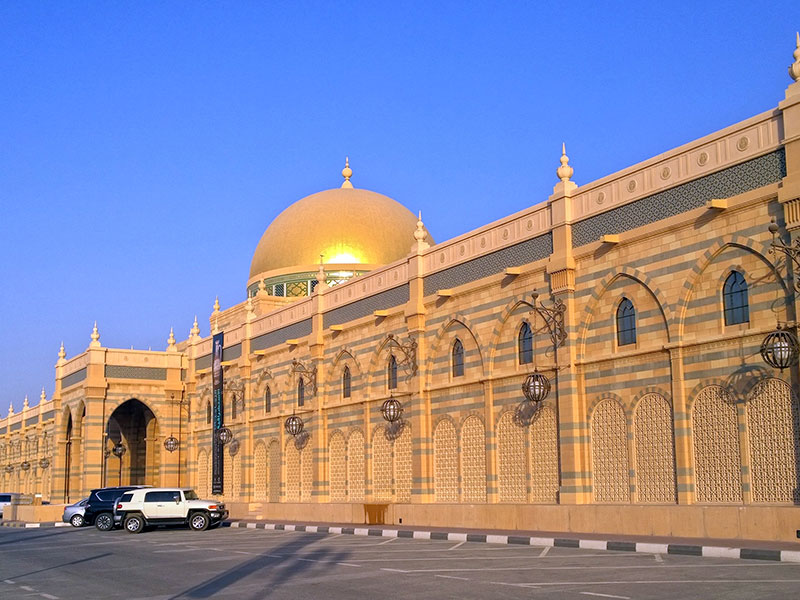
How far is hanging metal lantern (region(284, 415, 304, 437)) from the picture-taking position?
Answer: 3566 cm

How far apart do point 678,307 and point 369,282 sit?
1416 cm

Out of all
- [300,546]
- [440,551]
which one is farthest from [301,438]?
[440,551]

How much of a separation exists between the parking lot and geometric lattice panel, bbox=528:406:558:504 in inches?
140

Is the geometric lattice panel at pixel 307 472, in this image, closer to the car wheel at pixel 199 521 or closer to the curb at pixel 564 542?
the curb at pixel 564 542

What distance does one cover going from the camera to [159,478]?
49.1 metres

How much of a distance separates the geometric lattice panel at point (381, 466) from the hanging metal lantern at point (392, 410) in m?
1.54

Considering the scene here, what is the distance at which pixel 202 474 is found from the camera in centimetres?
4512

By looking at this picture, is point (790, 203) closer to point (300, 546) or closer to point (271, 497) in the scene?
point (300, 546)

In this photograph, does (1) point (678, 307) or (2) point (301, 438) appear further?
(2) point (301, 438)

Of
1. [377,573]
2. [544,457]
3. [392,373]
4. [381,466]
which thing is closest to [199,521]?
[381,466]

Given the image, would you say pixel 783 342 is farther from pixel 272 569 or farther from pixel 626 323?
pixel 272 569

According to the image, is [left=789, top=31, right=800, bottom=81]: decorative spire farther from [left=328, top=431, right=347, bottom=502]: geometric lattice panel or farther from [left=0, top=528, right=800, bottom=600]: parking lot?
[left=328, top=431, right=347, bottom=502]: geometric lattice panel

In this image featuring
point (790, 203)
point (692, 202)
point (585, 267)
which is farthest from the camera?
point (585, 267)

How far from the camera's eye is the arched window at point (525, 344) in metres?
24.8
